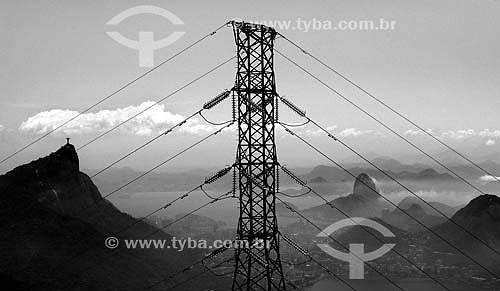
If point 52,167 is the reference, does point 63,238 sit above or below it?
below

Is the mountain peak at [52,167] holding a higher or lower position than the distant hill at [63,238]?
higher

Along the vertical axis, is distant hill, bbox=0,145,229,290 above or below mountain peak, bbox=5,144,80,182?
below

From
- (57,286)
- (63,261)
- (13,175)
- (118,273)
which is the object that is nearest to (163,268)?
(118,273)

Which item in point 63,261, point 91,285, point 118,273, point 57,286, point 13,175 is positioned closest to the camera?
point 57,286

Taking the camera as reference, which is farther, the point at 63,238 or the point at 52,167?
the point at 52,167

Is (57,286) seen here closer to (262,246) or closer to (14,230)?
(14,230)

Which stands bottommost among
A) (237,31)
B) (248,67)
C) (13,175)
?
(248,67)

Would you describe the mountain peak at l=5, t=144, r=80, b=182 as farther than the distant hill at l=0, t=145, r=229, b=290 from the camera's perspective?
Yes

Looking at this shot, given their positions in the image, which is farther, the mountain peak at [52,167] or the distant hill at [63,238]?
the mountain peak at [52,167]
